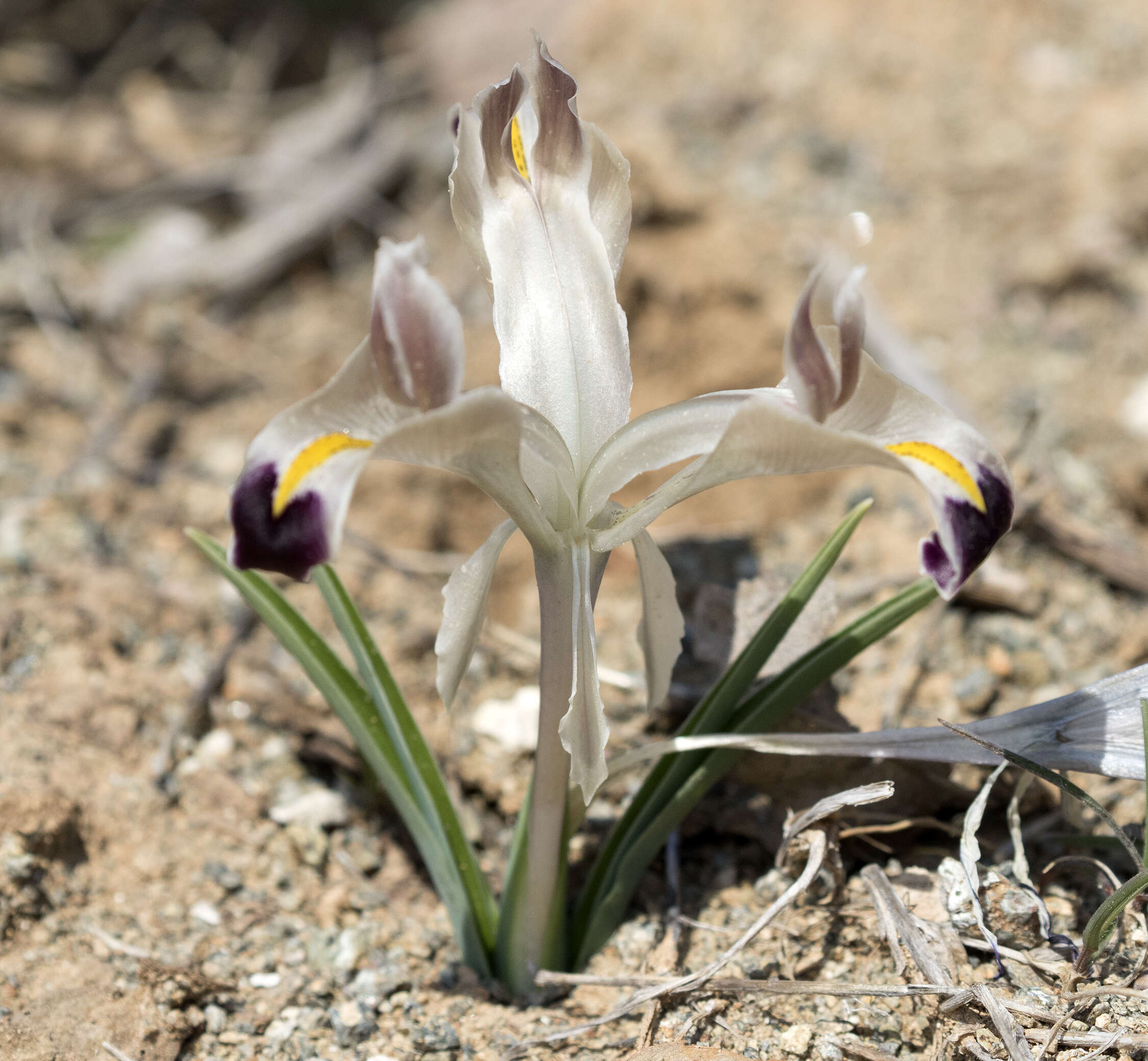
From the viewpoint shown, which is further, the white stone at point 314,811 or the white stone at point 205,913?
the white stone at point 314,811

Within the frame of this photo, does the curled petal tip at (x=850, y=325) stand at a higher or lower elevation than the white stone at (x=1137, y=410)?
higher

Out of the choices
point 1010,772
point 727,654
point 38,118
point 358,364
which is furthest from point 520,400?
point 38,118

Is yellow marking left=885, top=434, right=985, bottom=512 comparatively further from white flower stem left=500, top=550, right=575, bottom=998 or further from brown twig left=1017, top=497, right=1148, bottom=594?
brown twig left=1017, top=497, right=1148, bottom=594

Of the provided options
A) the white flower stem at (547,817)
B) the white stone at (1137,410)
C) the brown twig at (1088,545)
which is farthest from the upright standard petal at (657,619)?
the white stone at (1137,410)

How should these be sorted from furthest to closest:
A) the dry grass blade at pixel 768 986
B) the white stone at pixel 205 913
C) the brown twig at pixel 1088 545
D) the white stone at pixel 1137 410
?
the white stone at pixel 1137 410 → the brown twig at pixel 1088 545 → the white stone at pixel 205 913 → the dry grass blade at pixel 768 986

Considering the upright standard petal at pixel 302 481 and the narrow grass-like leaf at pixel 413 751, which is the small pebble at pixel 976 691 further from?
the upright standard petal at pixel 302 481

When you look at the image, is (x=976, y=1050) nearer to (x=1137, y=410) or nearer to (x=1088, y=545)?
(x=1088, y=545)

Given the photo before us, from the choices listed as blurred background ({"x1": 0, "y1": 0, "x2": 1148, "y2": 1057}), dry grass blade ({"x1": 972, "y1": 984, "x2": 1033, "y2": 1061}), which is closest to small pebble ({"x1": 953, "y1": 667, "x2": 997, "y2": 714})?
blurred background ({"x1": 0, "y1": 0, "x2": 1148, "y2": 1057})
